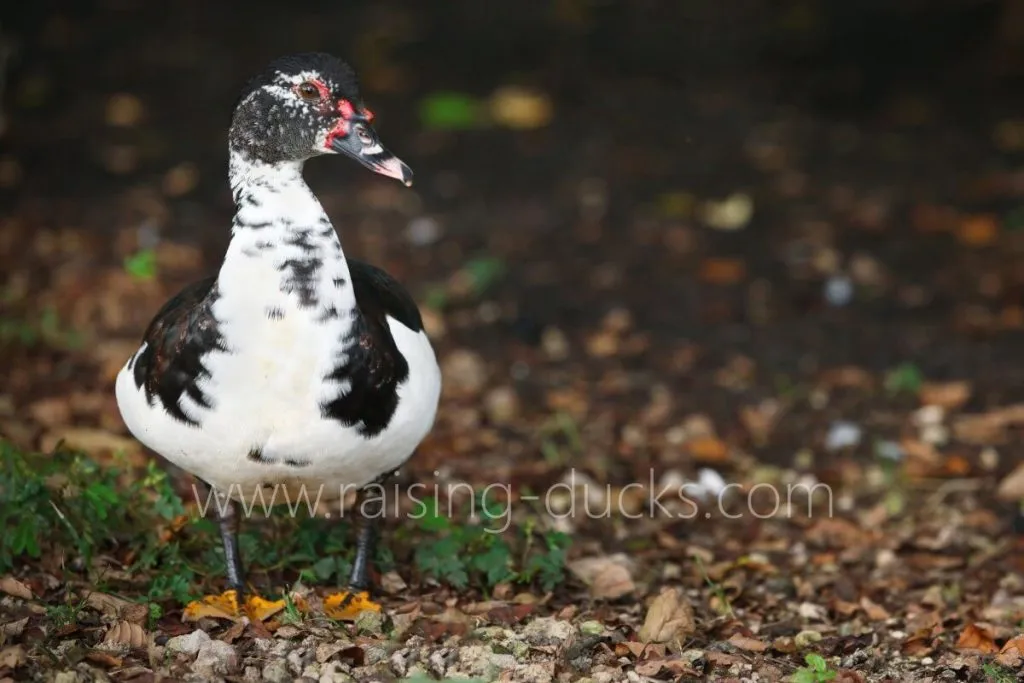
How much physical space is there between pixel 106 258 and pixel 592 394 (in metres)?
2.55

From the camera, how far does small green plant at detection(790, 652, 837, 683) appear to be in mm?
3721

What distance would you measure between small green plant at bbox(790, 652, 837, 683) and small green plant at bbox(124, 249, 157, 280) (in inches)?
145

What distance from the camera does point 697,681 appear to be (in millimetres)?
3762

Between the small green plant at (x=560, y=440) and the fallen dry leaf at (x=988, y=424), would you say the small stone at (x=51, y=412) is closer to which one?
the small green plant at (x=560, y=440)

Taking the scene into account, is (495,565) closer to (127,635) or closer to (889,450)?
(127,635)

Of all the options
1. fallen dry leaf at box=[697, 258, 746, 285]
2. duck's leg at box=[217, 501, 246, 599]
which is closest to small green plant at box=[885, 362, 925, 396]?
fallen dry leaf at box=[697, 258, 746, 285]

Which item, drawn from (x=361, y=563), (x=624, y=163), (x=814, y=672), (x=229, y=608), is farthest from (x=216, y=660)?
(x=624, y=163)

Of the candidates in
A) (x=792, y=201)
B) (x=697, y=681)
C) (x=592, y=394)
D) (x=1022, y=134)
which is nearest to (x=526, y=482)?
(x=592, y=394)

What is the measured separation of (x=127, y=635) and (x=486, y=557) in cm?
112

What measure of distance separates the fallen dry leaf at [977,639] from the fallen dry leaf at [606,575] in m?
0.99

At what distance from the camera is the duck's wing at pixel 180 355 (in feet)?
12.1

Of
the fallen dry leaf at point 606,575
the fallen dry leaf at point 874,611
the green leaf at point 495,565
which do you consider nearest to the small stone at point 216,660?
the green leaf at point 495,565

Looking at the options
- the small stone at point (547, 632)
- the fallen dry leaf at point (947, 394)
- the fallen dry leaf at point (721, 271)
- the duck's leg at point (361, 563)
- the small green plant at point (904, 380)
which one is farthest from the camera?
the fallen dry leaf at point (721, 271)

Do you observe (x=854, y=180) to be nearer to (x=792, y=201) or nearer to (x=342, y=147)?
(x=792, y=201)
